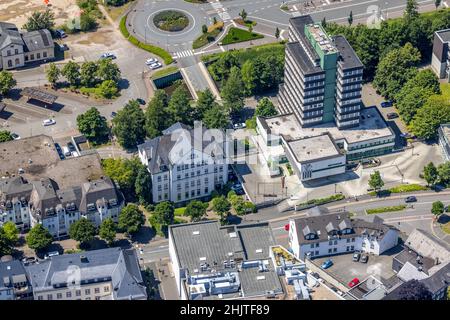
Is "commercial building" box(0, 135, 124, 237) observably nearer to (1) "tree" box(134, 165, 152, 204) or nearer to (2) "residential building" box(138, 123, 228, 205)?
(1) "tree" box(134, 165, 152, 204)

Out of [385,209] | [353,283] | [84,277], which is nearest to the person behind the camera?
[84,277]

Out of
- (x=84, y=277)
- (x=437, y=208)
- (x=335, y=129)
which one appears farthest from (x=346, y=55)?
(x=84, y=277)

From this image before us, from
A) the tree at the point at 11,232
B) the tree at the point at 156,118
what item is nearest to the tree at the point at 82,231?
the tree at the point at 11,232

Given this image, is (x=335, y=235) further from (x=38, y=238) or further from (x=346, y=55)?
(x=38, y=238)
